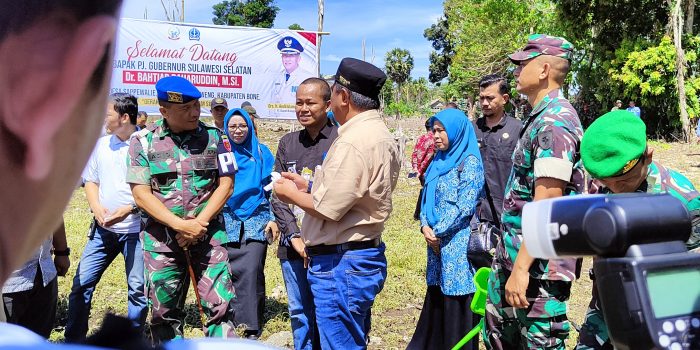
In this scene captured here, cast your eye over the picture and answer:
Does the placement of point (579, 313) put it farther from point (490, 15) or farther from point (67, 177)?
point (490, 15)

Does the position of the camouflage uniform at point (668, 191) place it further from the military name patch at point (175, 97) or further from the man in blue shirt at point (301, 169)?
the military name patch at point (175, 97)

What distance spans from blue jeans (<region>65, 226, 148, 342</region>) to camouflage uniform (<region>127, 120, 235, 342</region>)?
55cm

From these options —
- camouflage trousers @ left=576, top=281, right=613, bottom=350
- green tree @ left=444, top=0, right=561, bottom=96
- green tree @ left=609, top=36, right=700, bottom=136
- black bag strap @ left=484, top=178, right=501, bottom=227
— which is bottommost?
camouflage trousers @ left=576, top=281, right=613, bottom=350

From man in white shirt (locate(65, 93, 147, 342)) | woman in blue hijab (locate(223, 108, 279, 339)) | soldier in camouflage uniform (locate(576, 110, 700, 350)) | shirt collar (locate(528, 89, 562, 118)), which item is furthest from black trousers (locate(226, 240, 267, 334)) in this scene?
soldier in camouflage uniform (locate(576, 110, 700, 350))

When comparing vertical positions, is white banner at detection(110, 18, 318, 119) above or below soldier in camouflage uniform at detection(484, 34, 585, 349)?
above

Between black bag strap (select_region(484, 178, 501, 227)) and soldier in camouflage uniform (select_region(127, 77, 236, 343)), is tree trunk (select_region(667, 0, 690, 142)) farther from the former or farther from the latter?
soldier in camouflage uniform (select_region(127, 77, 236, 343))

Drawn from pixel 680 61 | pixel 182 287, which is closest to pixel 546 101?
pixel 182 287

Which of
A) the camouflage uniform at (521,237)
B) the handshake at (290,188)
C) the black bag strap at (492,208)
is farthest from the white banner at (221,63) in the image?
the camouflage uniform at (521,237)

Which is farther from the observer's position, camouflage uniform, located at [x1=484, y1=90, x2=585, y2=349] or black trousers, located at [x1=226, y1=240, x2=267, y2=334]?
black trousers, located at [x1=226, y1=240, x2=267, y2=334]

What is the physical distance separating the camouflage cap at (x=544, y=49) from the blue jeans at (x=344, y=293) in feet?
3.97

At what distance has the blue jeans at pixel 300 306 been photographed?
3641 mm

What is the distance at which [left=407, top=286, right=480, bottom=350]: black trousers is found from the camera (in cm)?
379

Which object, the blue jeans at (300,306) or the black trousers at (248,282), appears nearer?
the blue jeans at (300,306)

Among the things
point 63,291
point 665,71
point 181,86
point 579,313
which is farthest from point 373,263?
point 665,71
